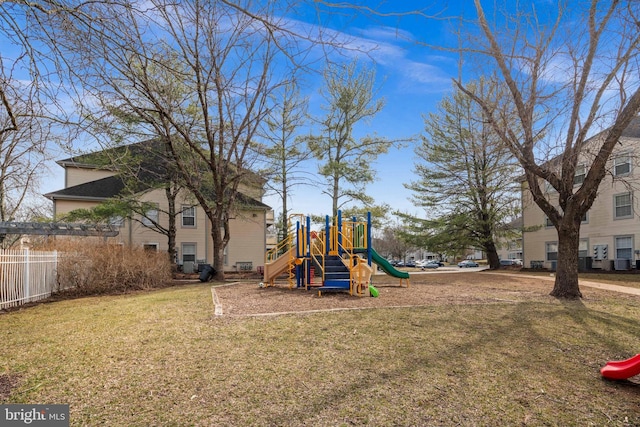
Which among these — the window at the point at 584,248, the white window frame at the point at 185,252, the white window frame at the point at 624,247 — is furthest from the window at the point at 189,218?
the white window frame at the point at 624,247

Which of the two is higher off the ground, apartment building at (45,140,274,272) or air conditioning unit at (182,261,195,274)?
apartment building at (45,140,274,272)

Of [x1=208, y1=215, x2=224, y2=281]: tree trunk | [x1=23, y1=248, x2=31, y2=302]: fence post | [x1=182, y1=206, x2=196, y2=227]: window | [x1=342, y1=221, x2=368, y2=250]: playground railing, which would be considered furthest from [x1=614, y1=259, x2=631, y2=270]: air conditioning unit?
[x1=23, y1=248, x2=31, y2=302]: fence post

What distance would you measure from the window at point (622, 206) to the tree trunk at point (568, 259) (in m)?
14.4

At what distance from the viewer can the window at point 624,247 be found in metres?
20.6

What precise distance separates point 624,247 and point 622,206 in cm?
226

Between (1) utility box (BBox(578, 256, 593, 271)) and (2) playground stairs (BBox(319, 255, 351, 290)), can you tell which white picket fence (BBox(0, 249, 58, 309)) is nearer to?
(2) playground stairs (BBox(319, 255, 351, 290))

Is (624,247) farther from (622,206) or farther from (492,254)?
(492,254)

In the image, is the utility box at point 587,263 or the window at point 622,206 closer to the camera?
the window at point 622,206

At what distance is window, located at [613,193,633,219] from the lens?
20.7 meters

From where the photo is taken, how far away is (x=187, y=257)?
2595cm

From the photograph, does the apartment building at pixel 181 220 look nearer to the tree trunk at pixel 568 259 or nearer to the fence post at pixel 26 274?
the fence post at pixel 26 274

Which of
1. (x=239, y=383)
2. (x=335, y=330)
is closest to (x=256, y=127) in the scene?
(x=335, y=330)

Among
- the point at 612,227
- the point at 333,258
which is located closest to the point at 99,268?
the point at 333,258

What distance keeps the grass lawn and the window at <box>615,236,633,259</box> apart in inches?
673
